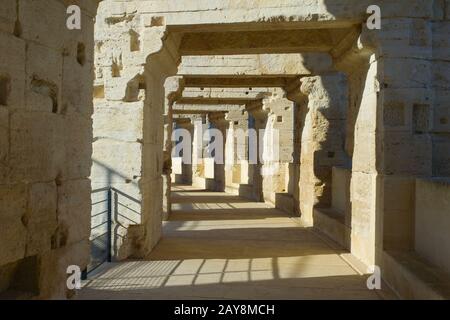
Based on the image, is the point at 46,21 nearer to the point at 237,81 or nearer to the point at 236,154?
the point at 237,81

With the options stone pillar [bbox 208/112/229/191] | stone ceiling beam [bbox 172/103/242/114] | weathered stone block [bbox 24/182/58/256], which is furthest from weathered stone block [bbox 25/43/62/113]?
stone pillar [bbox 208/112/229/191]

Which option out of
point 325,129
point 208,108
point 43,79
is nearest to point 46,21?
point 43,79

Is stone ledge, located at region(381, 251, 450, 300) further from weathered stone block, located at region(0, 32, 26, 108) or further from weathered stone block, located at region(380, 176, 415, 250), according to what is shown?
weathered stone block, located at region(0, 32, 26, 108)

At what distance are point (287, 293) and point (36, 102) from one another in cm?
325

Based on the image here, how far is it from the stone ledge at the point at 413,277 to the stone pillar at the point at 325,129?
4782 millimetres

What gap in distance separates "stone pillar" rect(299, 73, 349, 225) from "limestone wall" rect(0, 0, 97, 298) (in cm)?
703

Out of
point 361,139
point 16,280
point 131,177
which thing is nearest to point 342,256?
point 361,139

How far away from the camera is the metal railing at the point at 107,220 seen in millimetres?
6934

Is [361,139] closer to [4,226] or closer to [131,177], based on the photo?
[131,177]

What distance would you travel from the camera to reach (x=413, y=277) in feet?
15.4

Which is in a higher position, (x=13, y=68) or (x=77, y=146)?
(x=13, y=68)

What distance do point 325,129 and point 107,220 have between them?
17.7 ft

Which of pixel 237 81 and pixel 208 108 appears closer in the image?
pixel 237 81

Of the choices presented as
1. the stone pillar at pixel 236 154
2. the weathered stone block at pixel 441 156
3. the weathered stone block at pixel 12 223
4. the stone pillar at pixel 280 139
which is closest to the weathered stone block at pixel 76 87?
the weathered stone block at pixel 12 223
